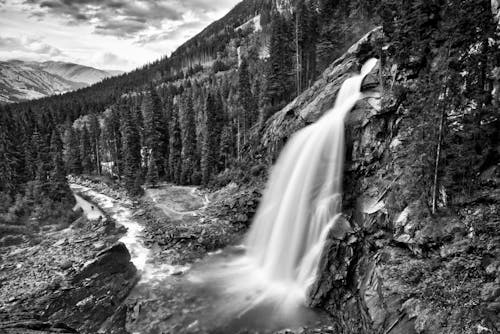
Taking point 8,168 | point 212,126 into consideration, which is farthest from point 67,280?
point 212,126

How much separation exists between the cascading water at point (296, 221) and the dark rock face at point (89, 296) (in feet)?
24.1

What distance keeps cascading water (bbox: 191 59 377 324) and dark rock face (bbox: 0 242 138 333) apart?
736 cm

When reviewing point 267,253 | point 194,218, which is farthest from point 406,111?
point 194,218

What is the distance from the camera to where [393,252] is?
1585 centimetres

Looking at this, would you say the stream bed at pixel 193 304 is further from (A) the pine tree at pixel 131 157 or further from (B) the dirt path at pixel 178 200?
(A) the pine tree at pixel 131 157

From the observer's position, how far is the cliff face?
37.2 ft

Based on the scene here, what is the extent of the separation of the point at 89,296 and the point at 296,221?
1622cm

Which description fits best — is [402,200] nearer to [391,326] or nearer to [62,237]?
[391,326]

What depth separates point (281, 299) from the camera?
1981 cm

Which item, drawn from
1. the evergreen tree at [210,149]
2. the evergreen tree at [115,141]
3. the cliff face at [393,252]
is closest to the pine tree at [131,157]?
the evergreen tree at [115,141]

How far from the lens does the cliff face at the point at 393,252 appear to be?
37.2 feet

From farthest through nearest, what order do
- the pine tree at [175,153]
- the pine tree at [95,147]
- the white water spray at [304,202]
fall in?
the pine tree at [95,147]
the pine tree at [175,153]
the white water spray at [304,202]

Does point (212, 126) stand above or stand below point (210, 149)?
above

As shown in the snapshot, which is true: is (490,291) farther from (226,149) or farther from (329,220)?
(226,149)
